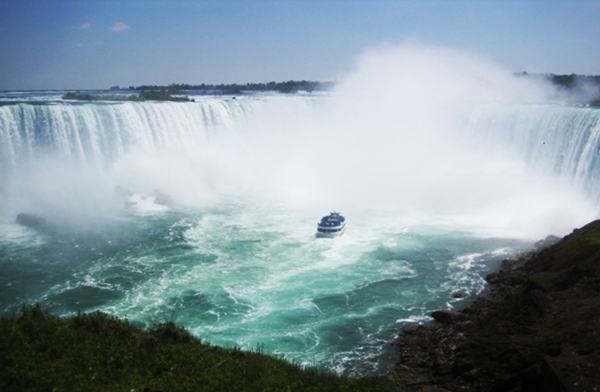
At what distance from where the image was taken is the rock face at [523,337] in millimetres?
8461

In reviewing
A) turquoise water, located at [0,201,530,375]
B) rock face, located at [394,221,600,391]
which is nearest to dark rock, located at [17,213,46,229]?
turquoise water, located at [0,201,530,375]

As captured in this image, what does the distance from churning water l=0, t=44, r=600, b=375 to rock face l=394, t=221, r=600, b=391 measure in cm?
86

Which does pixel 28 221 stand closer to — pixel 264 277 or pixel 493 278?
pixel 264 277

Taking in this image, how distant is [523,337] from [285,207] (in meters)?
15.9

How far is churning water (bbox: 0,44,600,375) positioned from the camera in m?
13.6

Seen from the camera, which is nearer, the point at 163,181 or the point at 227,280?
the point at 227,280

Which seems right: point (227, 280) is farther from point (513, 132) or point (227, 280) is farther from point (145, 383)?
point (513, 132)

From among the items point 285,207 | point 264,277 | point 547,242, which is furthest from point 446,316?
point 285,207

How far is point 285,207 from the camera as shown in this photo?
2498 cm

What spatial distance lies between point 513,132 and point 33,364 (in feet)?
92.1

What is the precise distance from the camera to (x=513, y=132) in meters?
29.2

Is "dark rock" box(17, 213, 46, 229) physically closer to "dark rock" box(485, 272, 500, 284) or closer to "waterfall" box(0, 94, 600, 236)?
"waterfall" box(0, 94, 600, 236)

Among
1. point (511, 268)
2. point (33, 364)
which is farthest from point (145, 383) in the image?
point (511, 268)

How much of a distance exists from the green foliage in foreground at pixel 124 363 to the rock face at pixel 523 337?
9.02ft
